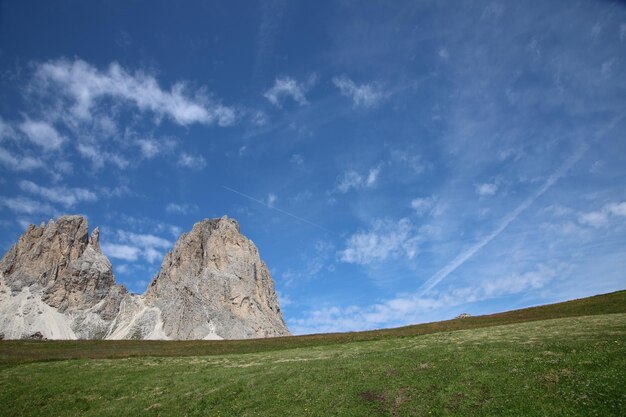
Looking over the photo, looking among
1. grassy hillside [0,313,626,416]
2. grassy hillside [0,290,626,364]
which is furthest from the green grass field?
grassy hillside [0,290,626,364]

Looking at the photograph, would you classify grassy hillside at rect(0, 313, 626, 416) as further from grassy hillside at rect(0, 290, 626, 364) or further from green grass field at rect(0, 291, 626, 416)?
grassy hillside at rect(0, 290, 626, 364)

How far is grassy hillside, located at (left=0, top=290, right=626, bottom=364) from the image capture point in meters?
52.7

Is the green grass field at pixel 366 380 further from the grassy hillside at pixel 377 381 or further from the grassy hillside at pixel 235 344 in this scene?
the grassy hillside at pixel 235 344

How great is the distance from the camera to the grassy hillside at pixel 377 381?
23.6m

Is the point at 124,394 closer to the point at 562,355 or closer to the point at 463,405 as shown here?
the point at 463,405

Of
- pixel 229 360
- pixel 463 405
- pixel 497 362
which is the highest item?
pixel 229 360

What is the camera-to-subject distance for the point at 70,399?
33844mm

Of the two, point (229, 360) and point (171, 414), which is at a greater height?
point (229, 360)

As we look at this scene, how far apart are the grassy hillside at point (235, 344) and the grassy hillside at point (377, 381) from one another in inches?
389

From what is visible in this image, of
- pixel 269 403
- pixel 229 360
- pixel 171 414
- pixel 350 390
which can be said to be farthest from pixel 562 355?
pixel 229 360

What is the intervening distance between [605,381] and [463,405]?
8.40 metres

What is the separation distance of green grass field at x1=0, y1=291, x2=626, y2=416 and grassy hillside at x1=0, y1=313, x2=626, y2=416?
0.09 meters

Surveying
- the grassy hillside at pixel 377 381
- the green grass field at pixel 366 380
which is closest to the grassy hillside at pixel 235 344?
the green grass field at pixel 366 380

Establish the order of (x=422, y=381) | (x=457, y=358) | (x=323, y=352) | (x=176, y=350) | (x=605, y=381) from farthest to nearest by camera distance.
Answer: (x=176, y=350) < (x=323, y=352) < (x=457, y=358) < (x=422, y=381) < (x=605, y=381)
